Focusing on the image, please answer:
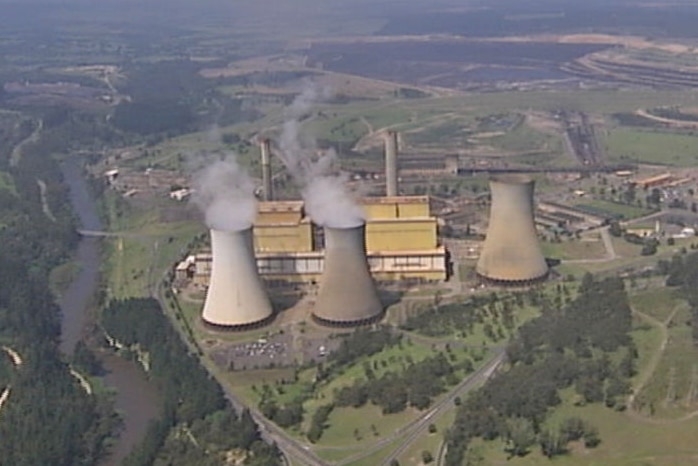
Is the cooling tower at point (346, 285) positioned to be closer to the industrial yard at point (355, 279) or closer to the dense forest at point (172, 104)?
the industrial yard at point (355, 279)

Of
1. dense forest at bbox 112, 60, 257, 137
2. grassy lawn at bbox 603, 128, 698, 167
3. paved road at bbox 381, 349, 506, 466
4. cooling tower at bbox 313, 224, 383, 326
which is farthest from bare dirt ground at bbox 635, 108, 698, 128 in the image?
paved road at bbox 381, 349, 506, 466

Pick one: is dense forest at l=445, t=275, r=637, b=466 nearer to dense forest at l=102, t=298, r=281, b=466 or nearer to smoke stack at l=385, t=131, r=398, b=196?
dense forest at l=102, t=298, r=281, b=466

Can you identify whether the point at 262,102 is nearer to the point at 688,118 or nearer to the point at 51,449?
the point at 688,118

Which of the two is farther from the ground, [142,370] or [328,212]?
[328,212]

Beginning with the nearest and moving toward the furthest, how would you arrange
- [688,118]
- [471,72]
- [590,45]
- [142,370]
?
1. [142,370]
2. [688,118]
3. [471,72]
4. [590,45]

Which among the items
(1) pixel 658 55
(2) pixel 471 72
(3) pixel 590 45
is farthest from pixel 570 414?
(3) pixel 590 45
